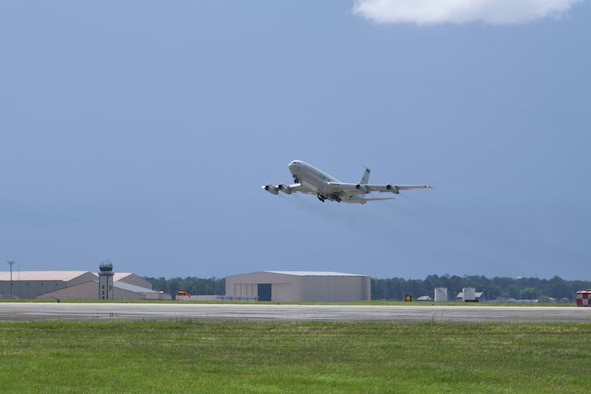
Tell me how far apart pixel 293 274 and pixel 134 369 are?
150m

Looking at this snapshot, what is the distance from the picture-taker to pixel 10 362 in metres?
26.7

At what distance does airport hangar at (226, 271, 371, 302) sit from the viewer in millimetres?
171000

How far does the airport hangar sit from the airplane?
73.0 metres

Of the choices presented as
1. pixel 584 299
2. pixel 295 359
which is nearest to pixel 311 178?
pixel 584 299

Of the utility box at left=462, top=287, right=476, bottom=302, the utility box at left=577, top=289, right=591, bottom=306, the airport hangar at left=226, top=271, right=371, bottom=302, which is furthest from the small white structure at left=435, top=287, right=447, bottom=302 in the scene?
the utility box at left=577, top=289, right=591, bottom=306

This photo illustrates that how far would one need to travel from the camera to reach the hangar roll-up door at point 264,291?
180m

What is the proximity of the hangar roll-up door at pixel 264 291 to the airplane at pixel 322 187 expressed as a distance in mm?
84708

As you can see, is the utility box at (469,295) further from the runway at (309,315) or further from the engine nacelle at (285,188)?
the runway at (309,315)

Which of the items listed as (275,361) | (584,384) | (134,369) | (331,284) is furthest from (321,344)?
(331,284)

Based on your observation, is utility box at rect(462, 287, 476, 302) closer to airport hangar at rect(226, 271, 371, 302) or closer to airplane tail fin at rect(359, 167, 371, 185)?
airport hangar at rect(226, 271, 371, 302)

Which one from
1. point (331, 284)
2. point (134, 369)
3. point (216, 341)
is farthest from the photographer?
point (331, 284)

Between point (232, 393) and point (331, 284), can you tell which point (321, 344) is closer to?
point (232, 393)

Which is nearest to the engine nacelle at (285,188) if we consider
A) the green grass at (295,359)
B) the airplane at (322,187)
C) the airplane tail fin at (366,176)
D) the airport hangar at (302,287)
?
the airplane at (322,187)

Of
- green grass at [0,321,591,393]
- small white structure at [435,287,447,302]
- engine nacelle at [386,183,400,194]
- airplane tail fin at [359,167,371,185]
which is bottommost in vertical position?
small white structure at [435,287,447,302]
